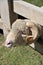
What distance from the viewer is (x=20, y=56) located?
2664 millimetres

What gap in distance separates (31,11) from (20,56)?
30.6 inches

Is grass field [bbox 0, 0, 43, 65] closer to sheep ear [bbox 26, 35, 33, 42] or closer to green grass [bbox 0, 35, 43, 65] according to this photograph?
green grass [bbox 0, 35, 43, 65]

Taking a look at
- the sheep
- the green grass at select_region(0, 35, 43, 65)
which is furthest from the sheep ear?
the green grass at select_region(0, 35, 43, 65)

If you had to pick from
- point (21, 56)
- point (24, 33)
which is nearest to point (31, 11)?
point (24, 33)

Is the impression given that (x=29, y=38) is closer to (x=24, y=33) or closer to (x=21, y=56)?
(x=24, y=33)

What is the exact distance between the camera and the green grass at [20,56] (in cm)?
257

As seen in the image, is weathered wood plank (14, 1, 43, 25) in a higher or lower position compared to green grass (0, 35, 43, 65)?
higher

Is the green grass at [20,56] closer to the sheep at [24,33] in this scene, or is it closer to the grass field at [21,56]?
the grass field at [21,56]

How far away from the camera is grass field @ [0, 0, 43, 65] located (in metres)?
2.57

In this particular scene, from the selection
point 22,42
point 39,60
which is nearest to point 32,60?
point 39,60

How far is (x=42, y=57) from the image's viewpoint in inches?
102

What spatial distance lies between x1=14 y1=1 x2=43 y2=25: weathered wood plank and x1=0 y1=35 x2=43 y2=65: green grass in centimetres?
62

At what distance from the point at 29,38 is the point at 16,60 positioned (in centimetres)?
68

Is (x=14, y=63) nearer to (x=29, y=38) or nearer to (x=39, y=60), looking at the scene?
(x=39, y=60)
